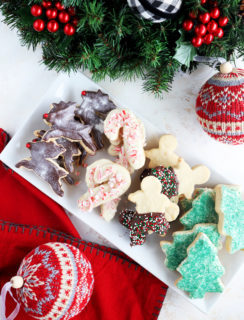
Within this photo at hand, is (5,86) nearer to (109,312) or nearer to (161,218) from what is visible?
(161,218)

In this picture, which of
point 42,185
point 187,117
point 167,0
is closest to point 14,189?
point 42,185

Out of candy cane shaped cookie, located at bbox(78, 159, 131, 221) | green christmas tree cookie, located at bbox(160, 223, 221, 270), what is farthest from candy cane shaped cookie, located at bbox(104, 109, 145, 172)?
green christmas tree cookie, located at bbox(160, 223, 221, 270)

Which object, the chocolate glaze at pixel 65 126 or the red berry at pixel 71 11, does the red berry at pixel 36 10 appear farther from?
the chocolate glaze at pixel 65 126

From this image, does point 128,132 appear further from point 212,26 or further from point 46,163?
point 212,26

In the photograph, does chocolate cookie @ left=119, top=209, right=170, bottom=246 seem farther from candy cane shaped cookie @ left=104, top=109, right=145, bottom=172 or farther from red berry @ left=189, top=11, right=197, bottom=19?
red berry @ left=189, top=11, right=197, bottom=19

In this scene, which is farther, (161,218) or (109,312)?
(109,312)

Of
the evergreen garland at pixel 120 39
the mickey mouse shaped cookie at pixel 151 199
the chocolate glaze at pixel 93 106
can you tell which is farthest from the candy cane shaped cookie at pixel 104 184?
the evergreen garland at pixel 120 39
